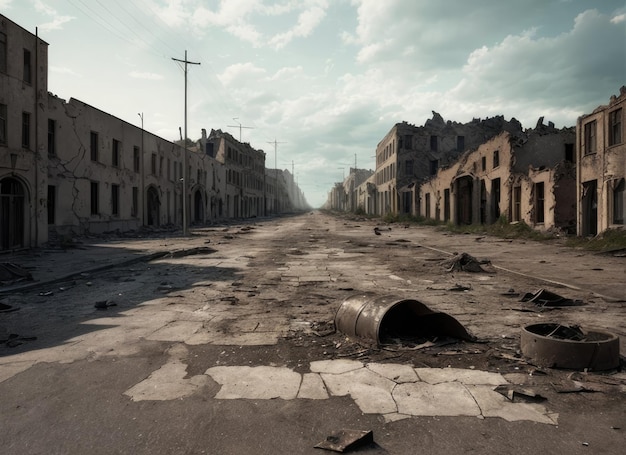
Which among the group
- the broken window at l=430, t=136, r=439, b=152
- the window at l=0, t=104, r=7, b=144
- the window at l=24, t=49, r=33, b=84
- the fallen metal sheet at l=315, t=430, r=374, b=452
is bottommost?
the fallen metal sheet at l=315, t=430, r=374, b=452

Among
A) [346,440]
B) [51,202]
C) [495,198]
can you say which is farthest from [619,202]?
[51,202]

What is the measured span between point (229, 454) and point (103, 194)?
2509cm

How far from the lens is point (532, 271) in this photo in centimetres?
1061

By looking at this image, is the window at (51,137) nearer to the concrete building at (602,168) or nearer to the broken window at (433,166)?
the concrete building at (602,168)

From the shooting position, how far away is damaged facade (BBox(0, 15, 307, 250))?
49.3 ft

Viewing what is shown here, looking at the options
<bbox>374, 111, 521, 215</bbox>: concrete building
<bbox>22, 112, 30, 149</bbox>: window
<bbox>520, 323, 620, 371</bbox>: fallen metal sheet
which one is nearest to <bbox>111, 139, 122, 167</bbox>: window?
<bbox>22, 112, 30, 149</bbox>: window

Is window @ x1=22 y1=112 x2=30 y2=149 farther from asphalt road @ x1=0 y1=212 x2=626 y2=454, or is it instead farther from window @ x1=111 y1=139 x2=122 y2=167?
window @ x1=111 y1=139 x2=122 y2=167

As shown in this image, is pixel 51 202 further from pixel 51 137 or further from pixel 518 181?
pixel 518 181

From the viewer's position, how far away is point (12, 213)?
1492cm

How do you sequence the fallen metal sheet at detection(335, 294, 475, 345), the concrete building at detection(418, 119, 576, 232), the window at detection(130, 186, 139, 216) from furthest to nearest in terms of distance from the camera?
1. the window at detection(130, 186, 139, 216)
2. the concrete building at detection(418, 119, 576, 232)
3. the fallen metal sheet at detection(335, 294, 475, 345)

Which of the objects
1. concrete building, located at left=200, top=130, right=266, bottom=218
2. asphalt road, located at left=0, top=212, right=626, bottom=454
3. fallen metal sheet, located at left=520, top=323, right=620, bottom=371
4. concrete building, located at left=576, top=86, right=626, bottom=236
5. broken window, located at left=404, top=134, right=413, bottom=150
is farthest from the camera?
concrete building, located at left=200, top=130, right=266, bottom=218

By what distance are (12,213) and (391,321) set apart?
14.9 m

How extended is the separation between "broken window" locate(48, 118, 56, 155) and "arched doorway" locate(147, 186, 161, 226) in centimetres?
1068

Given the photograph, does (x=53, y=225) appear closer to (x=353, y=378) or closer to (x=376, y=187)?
(x=353, y=378)
